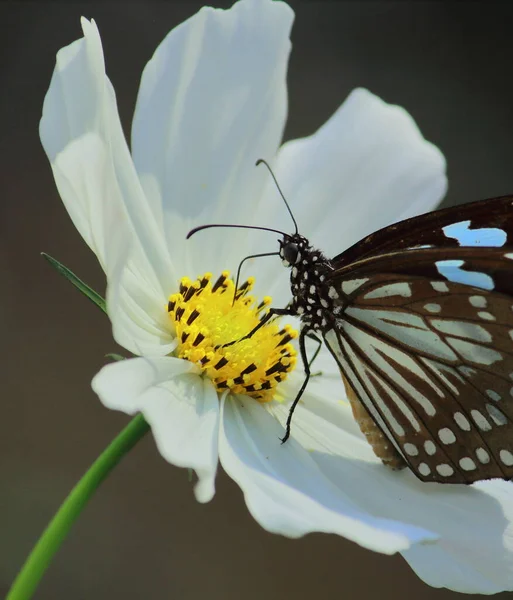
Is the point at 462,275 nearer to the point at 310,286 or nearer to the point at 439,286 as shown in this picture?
the point at 439,286

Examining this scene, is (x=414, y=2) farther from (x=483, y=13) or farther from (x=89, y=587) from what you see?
(x=89, y=587)

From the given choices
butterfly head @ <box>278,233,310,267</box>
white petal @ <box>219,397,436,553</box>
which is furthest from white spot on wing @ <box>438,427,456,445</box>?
butterfly head @ <box>278,233,310,267</box>

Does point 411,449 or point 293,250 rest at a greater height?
point 293,250

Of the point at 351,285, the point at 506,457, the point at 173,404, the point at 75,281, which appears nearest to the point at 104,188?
the point at 75,281

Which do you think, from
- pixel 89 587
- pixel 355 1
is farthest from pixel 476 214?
pixel 355 1

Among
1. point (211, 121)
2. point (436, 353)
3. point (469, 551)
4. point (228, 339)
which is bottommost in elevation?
point (469, 551)

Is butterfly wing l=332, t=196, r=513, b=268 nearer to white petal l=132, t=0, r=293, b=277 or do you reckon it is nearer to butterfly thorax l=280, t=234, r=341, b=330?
butterfly thorax l=280, t=234, r=341, b=330

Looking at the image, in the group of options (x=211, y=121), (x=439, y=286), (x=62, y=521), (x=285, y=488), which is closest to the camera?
(x=62, y=521)
